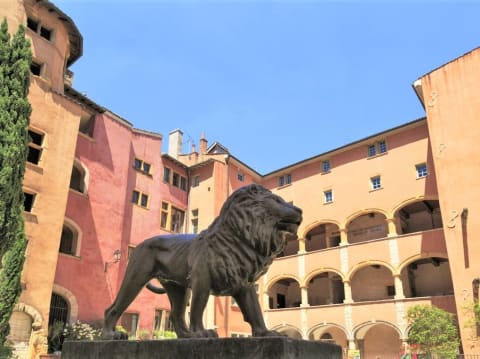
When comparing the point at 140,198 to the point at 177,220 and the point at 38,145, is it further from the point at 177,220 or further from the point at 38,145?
the point at 38,145

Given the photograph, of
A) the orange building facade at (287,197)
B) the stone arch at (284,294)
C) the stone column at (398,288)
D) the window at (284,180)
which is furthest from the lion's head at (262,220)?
the stone arch at (284,294)

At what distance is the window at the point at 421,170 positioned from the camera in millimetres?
28992

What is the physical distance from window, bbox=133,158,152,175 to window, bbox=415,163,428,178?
19.2 meters

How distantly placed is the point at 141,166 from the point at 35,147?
968 centimetres

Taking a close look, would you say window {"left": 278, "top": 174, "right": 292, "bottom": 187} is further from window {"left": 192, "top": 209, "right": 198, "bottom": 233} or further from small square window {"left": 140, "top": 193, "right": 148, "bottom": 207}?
small square window {"left": 140, "top": 193, "right": 148, "bottom": 207}

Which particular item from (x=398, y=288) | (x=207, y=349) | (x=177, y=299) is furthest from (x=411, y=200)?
(x=207, y=349)

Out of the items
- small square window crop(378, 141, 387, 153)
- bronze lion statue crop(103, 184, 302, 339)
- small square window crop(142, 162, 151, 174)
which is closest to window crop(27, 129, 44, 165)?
small square window crop(142, 162, 151, 174)

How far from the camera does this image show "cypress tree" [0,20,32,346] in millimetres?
15805

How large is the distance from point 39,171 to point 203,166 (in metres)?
15.0

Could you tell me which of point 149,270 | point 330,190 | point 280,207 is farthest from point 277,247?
point 330,190

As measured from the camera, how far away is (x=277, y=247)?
4145 mm

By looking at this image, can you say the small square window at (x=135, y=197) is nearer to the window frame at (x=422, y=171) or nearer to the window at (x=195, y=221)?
the window at (x=195, y=221)

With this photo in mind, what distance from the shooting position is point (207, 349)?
3416mm

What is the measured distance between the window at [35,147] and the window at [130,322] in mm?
10369
